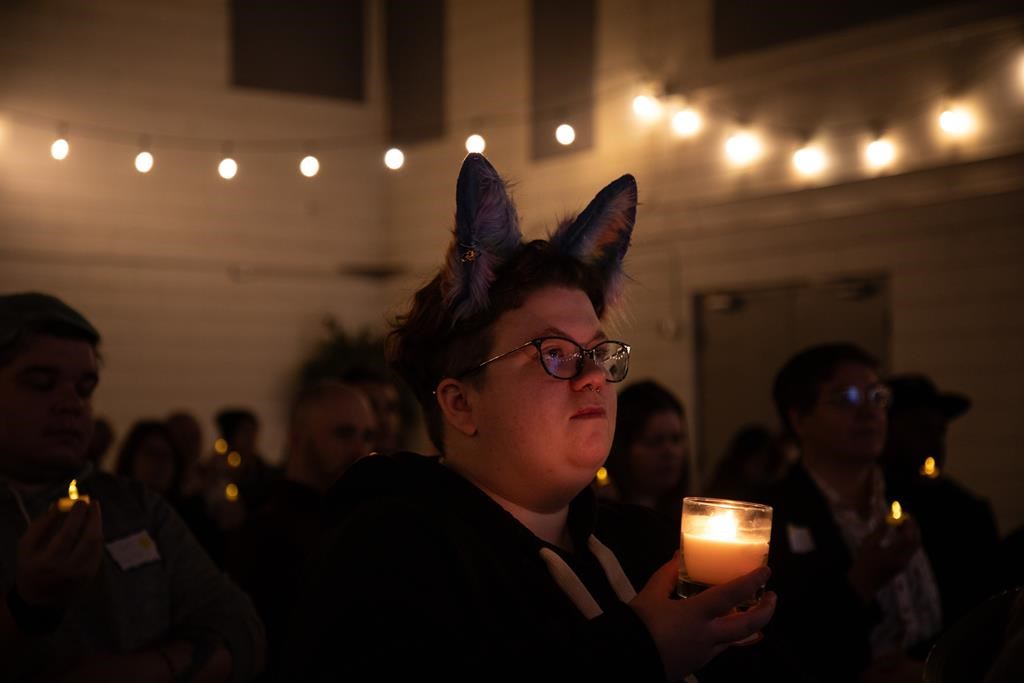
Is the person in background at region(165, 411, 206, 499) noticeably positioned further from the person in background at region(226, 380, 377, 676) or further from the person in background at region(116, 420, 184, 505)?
the person in background at region(226, 380, 377, 676)

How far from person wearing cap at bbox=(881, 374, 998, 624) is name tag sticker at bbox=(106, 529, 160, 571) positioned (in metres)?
2.54

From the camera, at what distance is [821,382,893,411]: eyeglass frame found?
3.28 metres

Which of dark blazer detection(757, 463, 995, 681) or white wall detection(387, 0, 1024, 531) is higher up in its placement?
white wall detection(387, 0, 1024, 531)

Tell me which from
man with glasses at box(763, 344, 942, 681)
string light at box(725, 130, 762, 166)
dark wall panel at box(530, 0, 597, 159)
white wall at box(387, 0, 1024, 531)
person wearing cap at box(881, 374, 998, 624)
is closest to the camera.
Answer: man with glasses at box(763, 344, 942, 681)

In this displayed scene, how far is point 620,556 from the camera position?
6.02ft

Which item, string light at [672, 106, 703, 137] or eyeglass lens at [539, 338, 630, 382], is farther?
string light at [672, 106, 703, 137]

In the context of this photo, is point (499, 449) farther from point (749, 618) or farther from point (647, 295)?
point (647, 295)

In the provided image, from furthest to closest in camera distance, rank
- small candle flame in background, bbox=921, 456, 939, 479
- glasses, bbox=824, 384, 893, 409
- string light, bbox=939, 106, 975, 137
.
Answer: string light, bbox=939, 106, 975, 137 < small candle flame in background, bbox=921, 456, 939, 479 < glasses, bbox=824, 384, 893, 409

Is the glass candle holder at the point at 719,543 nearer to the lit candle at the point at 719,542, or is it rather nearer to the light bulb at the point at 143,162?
the lit candle at the point at 719,542

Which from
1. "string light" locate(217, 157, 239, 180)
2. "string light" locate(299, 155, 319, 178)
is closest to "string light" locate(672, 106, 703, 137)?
"string light" locate(299, 155, 319, 178)

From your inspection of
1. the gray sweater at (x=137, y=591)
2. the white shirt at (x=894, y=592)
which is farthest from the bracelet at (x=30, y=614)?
the white shirt at (x=894, y=592)

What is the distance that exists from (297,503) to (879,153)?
622 centimetres

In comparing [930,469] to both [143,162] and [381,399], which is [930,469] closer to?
[381,399]

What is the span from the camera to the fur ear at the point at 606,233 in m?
1.76
